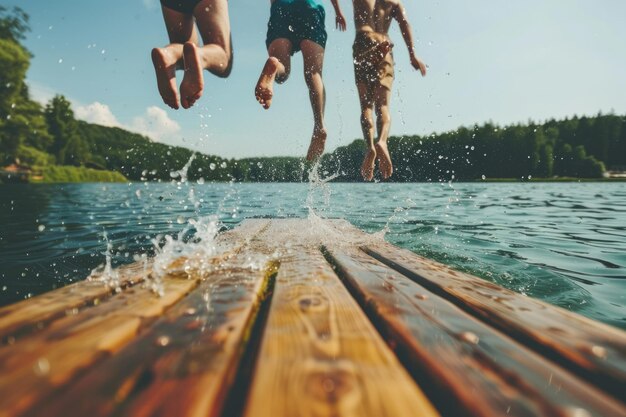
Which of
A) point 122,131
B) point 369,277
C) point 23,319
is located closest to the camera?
point 23,319

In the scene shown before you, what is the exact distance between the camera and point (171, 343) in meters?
0.95

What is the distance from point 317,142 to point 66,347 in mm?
3637

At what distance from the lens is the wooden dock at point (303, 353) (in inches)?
27.1

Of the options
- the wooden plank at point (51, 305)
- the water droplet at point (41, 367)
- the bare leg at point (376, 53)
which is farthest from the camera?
the bare leg at point (376, 53)

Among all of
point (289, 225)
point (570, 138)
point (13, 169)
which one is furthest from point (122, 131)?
point (570, 138)

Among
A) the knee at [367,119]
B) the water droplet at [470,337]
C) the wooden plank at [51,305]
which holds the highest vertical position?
the knee at [367,119]

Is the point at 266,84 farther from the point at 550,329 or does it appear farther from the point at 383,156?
the point at 550,329

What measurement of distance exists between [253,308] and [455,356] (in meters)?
0.76

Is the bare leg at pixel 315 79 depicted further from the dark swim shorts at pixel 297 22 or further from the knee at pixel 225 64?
the knee at pixel 225 64

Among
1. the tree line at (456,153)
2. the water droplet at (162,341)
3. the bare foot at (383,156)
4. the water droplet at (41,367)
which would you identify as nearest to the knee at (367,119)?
the bare foot at (383,156)

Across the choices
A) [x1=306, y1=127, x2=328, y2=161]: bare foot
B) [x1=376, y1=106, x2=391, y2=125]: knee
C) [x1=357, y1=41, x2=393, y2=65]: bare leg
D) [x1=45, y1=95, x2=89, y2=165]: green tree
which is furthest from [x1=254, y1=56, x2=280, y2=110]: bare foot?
[x1=45, y1=95, x2=89, y2=165]: green tree

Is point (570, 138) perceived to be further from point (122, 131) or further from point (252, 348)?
point (122, 131)

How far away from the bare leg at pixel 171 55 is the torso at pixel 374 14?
7.40 feet

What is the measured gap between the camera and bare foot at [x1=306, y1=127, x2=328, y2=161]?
13.6ft
